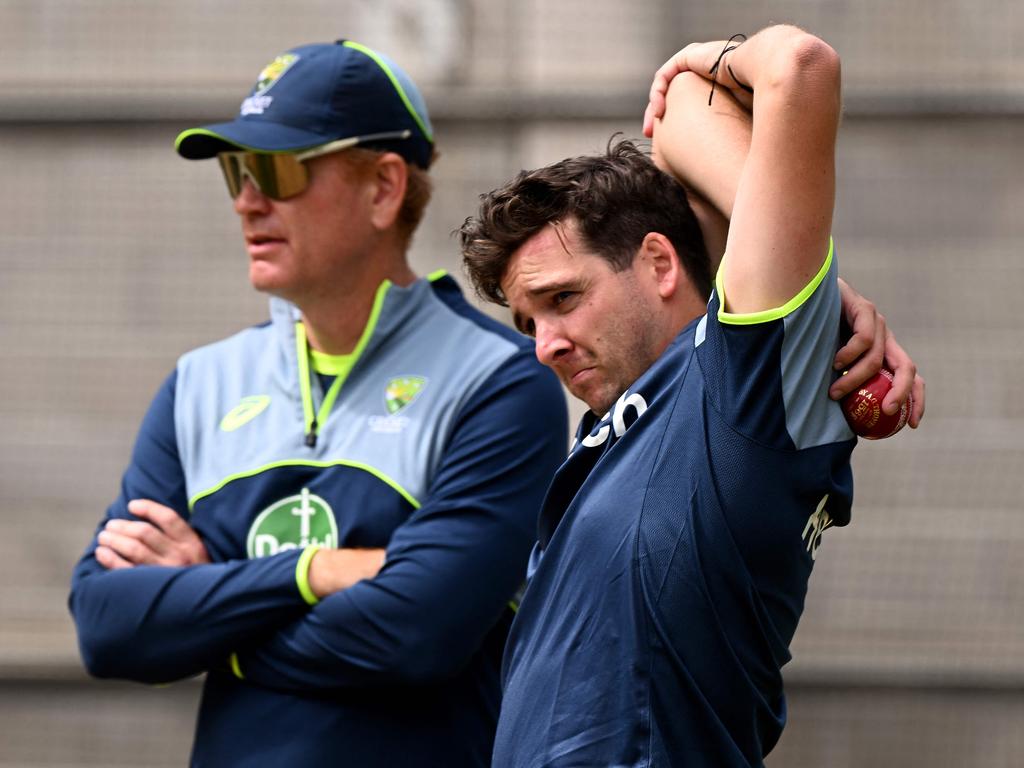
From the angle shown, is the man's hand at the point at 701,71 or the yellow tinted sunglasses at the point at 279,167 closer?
the man's hand at the point at 701,71

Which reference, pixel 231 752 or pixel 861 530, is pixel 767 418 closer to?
pixel 231 752

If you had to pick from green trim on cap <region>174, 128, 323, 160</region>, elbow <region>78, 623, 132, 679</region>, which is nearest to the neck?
green trim on cap <region>174, 128, 323, 160</region>

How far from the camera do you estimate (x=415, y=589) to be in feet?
7.46

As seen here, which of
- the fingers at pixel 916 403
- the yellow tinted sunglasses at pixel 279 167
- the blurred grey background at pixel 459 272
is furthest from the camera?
the blurred grey background at pixel 459 272

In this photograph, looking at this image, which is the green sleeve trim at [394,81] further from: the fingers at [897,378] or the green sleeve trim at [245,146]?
the fingers at [897,378]

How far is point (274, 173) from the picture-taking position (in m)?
2.59

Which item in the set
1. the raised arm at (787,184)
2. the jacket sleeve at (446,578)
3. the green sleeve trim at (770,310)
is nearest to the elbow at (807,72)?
the raised arm at (787,184)

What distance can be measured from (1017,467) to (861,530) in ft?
1.55

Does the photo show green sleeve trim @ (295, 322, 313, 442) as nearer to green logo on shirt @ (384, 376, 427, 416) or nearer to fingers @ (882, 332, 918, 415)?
green logo on shirt @ (384, 376, 427, 416)

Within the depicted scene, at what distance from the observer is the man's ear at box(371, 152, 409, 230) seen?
2.66 metres

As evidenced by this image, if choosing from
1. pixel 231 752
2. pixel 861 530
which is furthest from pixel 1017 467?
pixel 231 752

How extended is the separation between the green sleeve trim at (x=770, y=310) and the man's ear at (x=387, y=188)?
4.12ft

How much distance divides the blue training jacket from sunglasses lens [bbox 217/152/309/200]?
0.27 meters

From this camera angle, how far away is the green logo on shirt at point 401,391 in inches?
97.8
